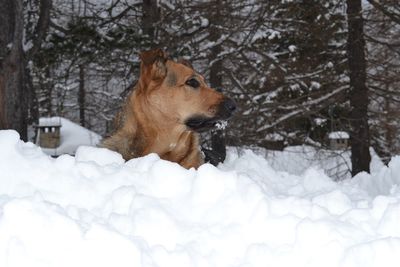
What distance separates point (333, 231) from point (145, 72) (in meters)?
3.05

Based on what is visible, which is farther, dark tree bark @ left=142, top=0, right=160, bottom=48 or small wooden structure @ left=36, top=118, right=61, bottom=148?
small wooden structure @ left=36, top=118, right=61, bottom=148

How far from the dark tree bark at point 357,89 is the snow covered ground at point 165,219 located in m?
8.90

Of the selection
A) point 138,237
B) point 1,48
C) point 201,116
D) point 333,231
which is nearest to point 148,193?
point 138,237

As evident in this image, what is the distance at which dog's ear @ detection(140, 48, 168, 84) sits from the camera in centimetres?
562

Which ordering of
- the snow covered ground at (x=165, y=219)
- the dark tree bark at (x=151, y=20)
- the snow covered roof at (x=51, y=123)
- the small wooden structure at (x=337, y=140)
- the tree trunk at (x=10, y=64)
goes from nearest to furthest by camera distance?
the snow covered ground at (x=165, y=219) → the tree trunk at (x=10, y=64) → the dark tree bark at (x=151, y=20) → the small wooden structure at (x=337, y=140) → the snow covered roof at (x=51, y=123)

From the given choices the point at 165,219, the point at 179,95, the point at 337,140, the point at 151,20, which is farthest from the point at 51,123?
the point at 165,219

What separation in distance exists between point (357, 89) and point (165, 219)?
396 inches

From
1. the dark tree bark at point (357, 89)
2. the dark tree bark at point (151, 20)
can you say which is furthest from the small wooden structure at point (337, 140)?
the dark tree bark at point (151, 20)

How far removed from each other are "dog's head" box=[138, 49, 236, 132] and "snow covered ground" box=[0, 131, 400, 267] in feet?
5.63

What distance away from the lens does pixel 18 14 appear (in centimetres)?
975

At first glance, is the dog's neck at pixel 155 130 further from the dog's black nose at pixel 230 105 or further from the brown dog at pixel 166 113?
the dog's black nose at pixel 230 105

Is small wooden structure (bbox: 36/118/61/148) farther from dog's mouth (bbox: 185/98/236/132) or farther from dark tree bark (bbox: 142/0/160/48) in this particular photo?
dog's mouth (bbox: 185/98/236/132)

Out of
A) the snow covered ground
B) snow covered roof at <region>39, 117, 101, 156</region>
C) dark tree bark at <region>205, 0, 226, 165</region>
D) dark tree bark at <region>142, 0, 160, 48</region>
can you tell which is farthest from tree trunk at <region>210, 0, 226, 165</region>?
the snow covered ground

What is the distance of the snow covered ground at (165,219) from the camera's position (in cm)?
280
